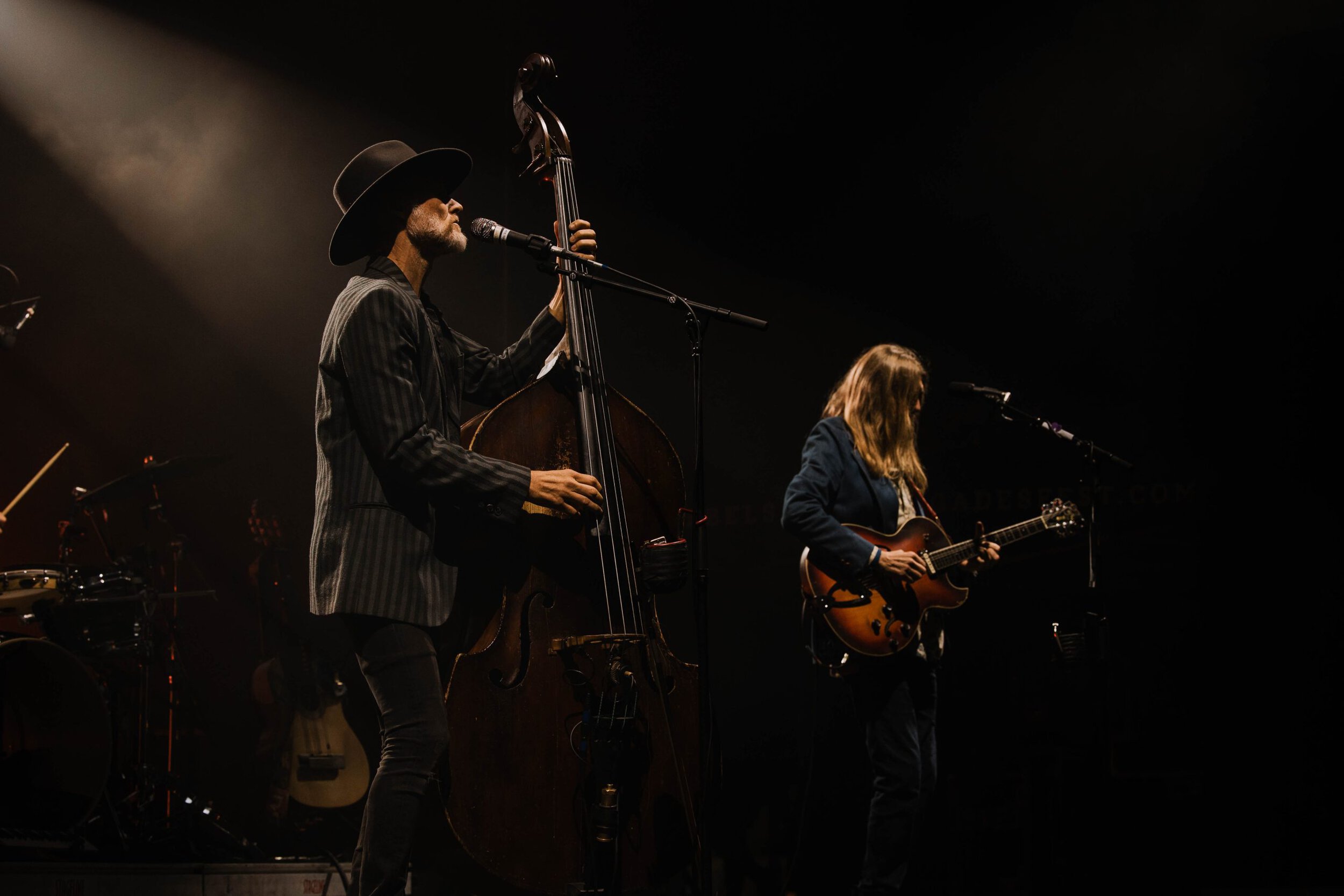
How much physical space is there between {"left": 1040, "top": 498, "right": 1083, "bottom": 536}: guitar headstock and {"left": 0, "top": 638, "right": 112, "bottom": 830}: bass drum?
12.4ft

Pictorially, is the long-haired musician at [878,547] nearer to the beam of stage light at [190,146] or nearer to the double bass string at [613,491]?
the double bass string at [613,491]

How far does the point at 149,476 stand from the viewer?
4.93 m

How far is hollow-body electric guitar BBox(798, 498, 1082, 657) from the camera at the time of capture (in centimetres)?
321

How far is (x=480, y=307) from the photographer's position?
18.4ft

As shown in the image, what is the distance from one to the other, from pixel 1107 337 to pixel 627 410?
3602mm

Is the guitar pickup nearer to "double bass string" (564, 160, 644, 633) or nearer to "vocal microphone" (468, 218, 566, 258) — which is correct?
"double bass string" (564, 160, 644, 633)

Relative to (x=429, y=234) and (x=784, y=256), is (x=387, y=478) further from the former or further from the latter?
(x=784, y=256)

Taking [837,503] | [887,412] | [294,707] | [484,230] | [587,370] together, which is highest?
[484,230]

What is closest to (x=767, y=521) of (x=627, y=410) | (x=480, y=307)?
(x=480, y=307)

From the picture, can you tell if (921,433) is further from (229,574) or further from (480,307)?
(229,574)

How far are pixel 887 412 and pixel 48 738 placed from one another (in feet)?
11.4

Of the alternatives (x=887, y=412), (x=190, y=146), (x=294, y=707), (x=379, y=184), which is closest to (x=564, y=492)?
(x=379, y=184)

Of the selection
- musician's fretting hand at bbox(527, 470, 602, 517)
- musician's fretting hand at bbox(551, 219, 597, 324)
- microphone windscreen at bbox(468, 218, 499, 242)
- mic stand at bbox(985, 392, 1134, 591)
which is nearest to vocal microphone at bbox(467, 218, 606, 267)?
microphone windscreen at bbox(468, 218, 499, 242)

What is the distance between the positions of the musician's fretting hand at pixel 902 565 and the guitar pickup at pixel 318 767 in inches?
124
